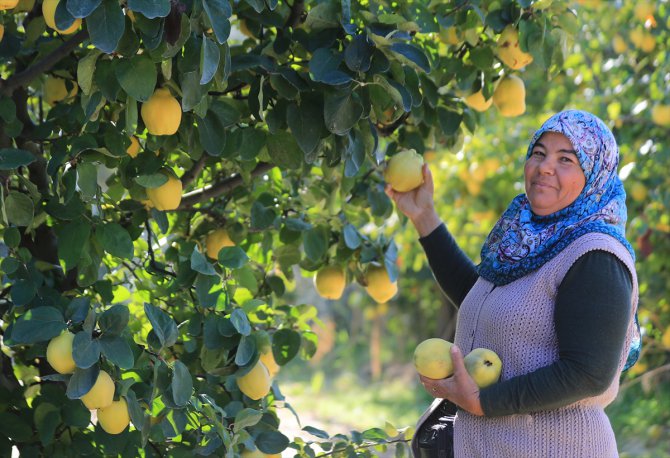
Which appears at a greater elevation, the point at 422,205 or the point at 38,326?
the point at 422,205

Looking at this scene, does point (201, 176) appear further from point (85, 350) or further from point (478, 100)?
point (85, 350)

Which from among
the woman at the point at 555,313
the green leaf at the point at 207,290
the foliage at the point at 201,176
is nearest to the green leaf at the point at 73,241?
the foliage at the point at 201,176

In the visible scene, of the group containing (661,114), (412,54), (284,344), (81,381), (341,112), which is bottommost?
(284,344)

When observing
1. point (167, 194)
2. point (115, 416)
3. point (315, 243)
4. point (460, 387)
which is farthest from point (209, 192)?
point (460, 387)

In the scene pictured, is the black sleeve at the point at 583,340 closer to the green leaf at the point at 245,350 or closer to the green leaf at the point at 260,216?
the green leaf at the point at 245,350

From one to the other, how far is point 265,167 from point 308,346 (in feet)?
1.51

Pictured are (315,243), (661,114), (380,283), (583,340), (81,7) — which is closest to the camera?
(81,7)

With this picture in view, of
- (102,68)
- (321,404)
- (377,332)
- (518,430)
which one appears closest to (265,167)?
(102,68)

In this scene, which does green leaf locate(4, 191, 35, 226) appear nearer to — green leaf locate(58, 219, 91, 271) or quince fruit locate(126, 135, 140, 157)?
green leaf locate(58, 219, 91, 271)

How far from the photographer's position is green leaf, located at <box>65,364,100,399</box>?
4.72ft

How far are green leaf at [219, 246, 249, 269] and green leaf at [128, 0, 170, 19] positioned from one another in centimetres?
52

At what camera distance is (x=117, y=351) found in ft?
4.75

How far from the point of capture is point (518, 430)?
1.64 meters

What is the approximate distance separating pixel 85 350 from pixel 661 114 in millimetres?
2759
